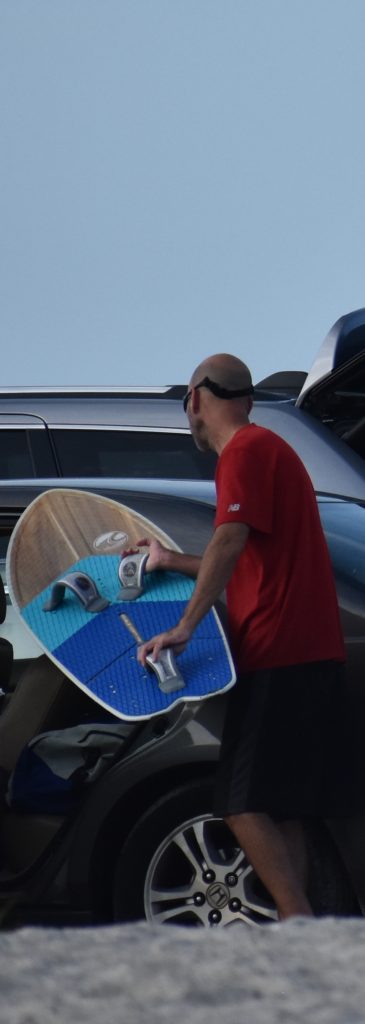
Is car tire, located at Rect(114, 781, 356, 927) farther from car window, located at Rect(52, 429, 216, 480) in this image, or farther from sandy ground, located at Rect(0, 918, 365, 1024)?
sandy ground, located at Rect(0, 918, 365, 1024)

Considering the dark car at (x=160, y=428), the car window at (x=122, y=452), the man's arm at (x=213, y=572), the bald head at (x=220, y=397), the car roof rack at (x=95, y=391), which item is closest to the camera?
the man's arm at (x=213, y=572)

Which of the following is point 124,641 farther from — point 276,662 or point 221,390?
point 221,390

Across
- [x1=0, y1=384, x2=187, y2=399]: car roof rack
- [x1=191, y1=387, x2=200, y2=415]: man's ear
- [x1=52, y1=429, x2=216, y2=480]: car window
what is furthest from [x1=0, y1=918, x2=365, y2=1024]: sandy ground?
[x1=0, y1=384, x2=187, y2=399]: car roof rack

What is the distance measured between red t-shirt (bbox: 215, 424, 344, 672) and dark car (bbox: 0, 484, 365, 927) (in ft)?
0.39

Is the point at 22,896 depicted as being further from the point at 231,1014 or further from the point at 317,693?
the point at 231,1014

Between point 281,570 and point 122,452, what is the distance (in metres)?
3.03

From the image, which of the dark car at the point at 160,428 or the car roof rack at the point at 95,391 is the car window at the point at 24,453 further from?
→ the car roof rack at the point at 95,391

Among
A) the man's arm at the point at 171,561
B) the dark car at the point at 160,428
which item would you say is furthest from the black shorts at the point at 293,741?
the dark car at the point at 160,428

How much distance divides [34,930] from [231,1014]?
0.41 ft

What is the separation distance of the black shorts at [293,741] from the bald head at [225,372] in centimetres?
67

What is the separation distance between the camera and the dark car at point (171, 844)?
3471mm

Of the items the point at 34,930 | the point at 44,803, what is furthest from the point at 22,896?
the point at 34,930

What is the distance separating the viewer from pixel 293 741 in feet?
11.4

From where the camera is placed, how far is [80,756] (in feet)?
13.1
